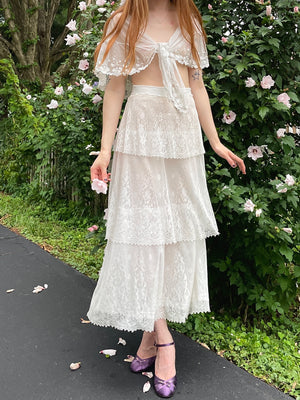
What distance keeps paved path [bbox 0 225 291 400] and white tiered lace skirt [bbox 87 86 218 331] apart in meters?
0.36

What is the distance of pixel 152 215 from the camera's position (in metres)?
1.75

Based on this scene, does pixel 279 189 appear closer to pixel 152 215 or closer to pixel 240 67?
pixel 240 67

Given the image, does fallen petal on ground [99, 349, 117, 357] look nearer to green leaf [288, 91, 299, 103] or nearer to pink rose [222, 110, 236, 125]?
pink rose [222, 110, 236, 125]

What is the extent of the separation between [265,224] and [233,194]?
0.85ft

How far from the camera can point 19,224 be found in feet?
15.2

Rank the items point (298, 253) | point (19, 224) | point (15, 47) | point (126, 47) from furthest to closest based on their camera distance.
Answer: point (15, 47), point (19, 224), point (298, 253), point (126, 47)

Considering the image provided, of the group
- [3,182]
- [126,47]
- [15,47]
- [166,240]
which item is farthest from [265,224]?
[15,47]

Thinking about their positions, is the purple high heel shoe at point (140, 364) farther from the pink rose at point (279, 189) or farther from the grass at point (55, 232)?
the grass at point (55, 232)

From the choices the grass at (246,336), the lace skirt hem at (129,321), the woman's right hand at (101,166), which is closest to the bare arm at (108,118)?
the woman's right hand at (101,166)

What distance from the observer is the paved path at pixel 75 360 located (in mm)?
1882

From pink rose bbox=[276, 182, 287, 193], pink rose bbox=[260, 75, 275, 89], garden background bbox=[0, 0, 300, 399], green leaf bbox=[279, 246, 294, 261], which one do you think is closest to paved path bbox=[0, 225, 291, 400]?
garden background bbox=[0, 0, 300, 399]

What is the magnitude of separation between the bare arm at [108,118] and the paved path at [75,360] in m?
1.04

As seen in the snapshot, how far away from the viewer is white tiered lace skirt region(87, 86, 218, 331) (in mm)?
1739

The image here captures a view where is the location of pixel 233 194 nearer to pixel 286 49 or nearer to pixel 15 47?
pixel 286 49
